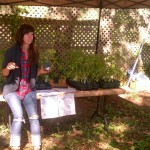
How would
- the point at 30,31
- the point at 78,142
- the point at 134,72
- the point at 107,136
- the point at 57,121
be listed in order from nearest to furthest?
the point at 30,31 → the point at 78,142 → the point at 107,136 → the point at 57,121 → the point at 134,72

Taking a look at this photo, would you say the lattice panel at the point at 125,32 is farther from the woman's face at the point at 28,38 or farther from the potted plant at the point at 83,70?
the woman's face at the point at 28,38

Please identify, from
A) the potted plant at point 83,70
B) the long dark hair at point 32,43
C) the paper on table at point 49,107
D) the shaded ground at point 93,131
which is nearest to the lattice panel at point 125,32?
the shaded ground at point 93,131

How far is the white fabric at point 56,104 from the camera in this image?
405cm

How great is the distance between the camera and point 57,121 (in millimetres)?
5180

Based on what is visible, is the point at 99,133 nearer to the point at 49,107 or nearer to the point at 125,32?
the point at 49,107

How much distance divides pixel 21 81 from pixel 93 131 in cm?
169

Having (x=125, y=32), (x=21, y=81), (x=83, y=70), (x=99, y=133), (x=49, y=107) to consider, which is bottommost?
(x=99, y=133)

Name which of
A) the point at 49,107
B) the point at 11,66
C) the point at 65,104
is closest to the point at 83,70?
the point at 65,104

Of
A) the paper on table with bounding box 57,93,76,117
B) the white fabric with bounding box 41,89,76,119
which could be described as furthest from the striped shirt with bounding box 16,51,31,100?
the paper on table with bounding box 57,93,76,117

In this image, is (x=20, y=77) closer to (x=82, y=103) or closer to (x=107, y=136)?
(x=107, y=136)

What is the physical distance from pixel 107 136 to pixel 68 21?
3.73m

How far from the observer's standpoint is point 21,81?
385 centimetres

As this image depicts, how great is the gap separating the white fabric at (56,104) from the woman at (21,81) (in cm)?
26

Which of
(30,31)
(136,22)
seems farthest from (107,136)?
(136,22)
